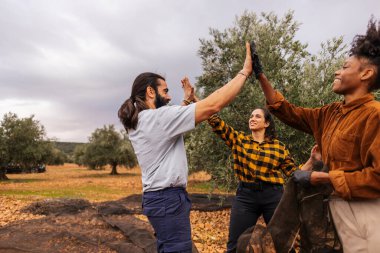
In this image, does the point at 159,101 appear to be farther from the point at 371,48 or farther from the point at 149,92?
the point at 371,48

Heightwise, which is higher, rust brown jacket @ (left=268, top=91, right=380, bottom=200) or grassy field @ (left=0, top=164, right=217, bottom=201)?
rust brown jacket @ (left=268, top=91, right=380, bottom=200)

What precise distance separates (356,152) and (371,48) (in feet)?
2.39

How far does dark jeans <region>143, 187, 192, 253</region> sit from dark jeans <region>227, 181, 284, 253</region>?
5.26ft

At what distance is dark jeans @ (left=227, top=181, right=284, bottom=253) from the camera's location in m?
4.35

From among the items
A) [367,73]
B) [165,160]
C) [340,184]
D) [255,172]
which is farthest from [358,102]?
[255,172]

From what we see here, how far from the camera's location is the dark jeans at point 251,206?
4.35 metres

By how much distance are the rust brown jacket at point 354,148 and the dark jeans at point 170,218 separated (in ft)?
3.98

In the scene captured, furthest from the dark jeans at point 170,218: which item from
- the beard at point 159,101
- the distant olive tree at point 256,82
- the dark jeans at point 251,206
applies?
the distant olive tree at point 256,82

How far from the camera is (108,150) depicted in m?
40.1

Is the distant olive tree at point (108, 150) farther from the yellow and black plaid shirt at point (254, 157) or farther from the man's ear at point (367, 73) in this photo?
the man's ear at point (367, 73)

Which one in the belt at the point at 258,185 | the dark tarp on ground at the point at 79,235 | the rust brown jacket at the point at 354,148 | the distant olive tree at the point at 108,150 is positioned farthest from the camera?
the distant olive tree at the point at 108,150

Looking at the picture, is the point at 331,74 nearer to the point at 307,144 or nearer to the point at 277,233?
the point at 307,144

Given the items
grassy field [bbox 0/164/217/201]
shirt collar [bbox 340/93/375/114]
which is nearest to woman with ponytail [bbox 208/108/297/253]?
shirt collar [bbox 340/93/375/114]

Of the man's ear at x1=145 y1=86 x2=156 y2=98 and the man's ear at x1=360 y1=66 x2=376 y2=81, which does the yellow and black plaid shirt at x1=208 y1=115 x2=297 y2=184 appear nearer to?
the man's ear at x1=145 y1=86 x2=156 y2=98
